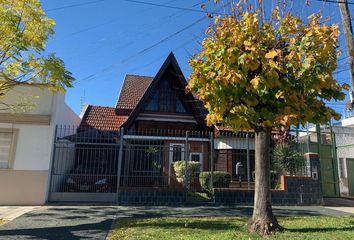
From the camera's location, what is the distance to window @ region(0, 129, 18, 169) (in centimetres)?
1206

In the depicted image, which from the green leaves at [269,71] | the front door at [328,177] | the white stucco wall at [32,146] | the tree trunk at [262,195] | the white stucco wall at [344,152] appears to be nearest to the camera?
the green leaves at [269,71]

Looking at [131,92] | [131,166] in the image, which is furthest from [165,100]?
[131,166]

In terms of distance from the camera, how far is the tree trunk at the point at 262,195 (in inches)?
289

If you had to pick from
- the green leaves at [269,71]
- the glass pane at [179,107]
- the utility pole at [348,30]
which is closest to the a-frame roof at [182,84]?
the glass pane at [179,107]

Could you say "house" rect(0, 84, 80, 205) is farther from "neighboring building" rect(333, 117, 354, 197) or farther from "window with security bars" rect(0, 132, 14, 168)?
"neighboring building" rect(333, 117, 354, 197)

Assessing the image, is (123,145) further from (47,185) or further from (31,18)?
(31,18)

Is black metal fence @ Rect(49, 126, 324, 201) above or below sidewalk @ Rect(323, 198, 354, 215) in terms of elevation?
above

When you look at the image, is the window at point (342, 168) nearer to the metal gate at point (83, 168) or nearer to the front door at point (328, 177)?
the front door at point (328, 177)

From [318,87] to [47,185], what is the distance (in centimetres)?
954

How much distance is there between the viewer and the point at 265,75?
261 inches

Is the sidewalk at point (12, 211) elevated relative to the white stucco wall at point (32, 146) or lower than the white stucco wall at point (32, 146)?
lower

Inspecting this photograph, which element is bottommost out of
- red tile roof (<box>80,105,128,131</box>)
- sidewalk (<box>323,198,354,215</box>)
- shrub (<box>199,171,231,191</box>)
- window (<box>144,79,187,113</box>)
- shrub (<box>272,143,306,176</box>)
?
sidewalk (<box>323,198,354,215</box>)

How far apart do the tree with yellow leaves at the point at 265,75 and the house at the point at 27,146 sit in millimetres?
6973

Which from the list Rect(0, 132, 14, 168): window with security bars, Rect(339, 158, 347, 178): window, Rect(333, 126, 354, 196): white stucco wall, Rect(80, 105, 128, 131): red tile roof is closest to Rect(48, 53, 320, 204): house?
Rect(80, 105, 128, 131): red tile roof
